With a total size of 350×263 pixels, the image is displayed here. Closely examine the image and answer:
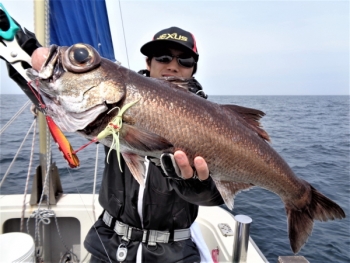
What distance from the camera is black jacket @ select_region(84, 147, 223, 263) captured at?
2746mm

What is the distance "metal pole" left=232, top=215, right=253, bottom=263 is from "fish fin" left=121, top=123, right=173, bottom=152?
6.16ft

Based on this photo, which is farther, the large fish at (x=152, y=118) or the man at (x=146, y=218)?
the man at (x=146, y=218)

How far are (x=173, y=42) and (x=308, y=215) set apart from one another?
7.81 ft

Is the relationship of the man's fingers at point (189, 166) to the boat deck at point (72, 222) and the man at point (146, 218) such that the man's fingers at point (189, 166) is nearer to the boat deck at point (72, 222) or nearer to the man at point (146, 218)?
the man at point (146, 218)

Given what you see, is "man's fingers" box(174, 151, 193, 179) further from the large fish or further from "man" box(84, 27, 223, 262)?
"man" box(84, 27, 223, 262)

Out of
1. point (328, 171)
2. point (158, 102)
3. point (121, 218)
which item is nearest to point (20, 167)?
point (121, 218)

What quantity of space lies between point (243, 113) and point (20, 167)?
36.1 ft

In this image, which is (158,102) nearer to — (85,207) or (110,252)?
(110,252)

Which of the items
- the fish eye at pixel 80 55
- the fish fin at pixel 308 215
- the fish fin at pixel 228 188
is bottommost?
the fish fin at pixel 308 215

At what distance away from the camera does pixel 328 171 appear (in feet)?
42.2

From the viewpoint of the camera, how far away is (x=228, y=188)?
2.64 m

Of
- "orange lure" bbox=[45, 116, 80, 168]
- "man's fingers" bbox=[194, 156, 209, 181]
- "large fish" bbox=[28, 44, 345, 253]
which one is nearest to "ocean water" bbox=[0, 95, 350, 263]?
"large fish" bbox=[28, 44, 345, 253]

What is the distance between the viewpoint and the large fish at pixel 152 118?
2.09m

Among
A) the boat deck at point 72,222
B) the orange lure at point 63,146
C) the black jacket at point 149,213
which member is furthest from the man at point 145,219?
the boat deck at point 72,222
